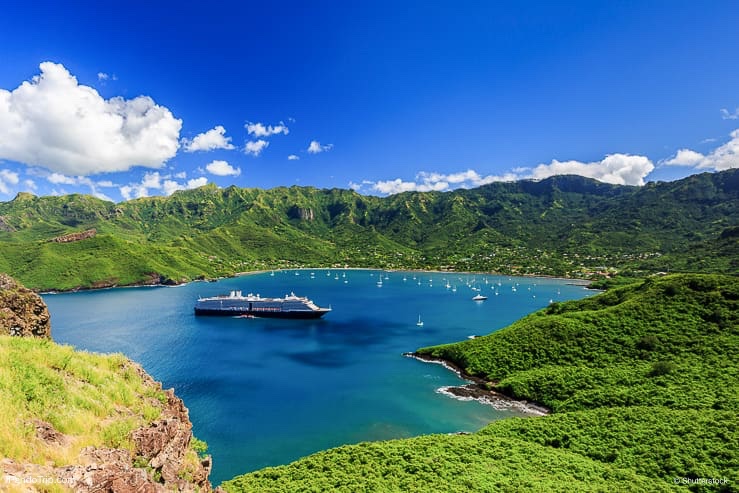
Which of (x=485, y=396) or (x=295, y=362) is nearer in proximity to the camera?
(x=485, y=396)

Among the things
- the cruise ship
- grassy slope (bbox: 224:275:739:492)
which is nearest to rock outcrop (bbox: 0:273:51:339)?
grassy slope (bbox: 224:275:739:492)

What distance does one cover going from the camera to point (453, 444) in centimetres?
3106

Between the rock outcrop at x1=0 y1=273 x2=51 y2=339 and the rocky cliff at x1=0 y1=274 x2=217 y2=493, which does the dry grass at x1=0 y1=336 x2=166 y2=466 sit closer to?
the rocky cliff at x1=0 y1=274 x2=217 y2=493

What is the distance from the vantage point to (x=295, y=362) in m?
68.0

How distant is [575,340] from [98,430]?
198 feet

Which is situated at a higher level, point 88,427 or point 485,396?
point 88,427

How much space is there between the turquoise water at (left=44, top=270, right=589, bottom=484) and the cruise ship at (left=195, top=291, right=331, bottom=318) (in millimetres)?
4913

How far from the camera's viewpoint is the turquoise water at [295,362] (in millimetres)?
41188

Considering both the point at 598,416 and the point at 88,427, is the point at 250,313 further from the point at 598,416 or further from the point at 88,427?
the point at 88,427

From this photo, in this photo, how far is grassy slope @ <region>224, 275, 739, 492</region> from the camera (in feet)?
82.5

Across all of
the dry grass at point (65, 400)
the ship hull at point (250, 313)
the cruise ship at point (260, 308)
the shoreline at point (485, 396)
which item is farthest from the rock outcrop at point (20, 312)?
the ship hull at point (250, 313)

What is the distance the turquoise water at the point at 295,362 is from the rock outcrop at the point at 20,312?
19.8 meters

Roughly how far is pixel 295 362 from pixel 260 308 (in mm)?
51669

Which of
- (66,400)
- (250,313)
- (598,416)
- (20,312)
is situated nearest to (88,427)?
(66,400)
